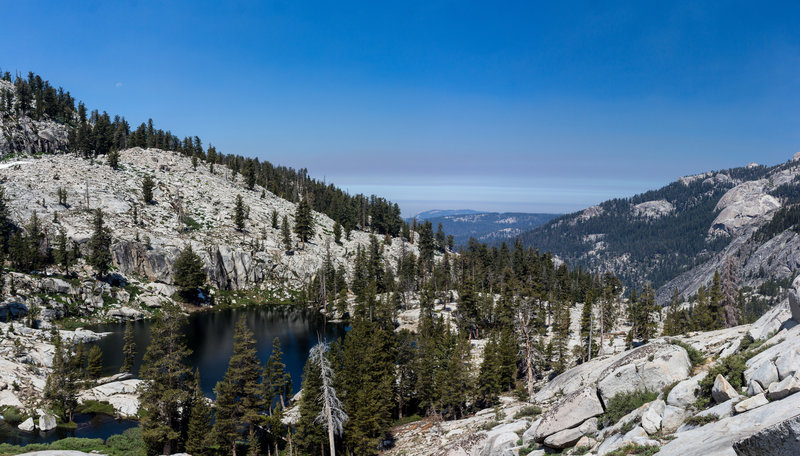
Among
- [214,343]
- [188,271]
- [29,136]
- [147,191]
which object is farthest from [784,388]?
[29,136]

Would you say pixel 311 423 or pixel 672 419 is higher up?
pixel 672 419

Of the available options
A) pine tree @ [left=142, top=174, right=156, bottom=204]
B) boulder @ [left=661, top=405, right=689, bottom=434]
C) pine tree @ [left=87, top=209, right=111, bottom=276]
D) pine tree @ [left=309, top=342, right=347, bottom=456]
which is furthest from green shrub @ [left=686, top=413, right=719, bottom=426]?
pine tree @ [left=142, top=174, right=156, bottom=204]

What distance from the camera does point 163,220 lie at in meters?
135

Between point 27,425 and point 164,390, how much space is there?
23739 mm

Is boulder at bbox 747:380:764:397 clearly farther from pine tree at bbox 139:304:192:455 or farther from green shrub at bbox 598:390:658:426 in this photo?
pine tree at bbox 139:304:192:455

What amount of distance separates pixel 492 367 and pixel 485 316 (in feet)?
139

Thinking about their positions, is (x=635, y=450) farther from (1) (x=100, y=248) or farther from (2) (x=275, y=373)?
(1) (x=100, y=248)

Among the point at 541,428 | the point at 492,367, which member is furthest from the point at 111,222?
the point at 541,428

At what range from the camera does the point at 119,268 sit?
372 ft

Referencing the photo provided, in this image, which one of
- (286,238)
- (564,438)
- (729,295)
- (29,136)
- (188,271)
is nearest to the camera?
(564,438)

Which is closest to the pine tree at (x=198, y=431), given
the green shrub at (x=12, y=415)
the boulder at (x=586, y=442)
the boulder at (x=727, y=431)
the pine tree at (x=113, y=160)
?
the green shrub at (x=12, y=415)

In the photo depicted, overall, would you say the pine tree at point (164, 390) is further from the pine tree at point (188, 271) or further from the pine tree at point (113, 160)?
the pine tree at point (113, 160)

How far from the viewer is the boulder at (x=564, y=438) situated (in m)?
21.9

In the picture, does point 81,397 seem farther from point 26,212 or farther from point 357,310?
point 26,212
